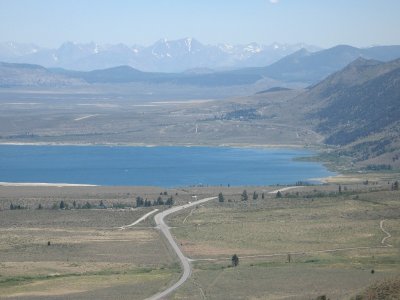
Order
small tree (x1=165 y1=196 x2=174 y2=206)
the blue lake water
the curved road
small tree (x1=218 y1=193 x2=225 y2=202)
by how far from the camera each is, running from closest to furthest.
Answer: the curved road, small tree (x1=165 y1=196 x2=174 y2=206), small tree (x1=218 y1=193 x2=225 y2=202), the blue lake water

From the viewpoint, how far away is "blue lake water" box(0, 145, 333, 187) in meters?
128

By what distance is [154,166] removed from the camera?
145 meters

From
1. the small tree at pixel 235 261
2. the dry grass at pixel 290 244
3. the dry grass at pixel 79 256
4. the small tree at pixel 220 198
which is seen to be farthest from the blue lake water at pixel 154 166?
the small tree at pixel 235 261

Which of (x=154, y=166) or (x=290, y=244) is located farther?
(x=154, y=166)

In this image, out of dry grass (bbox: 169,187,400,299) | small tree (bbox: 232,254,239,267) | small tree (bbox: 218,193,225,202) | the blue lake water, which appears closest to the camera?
dry grass (bbox: 169,187,400,299)

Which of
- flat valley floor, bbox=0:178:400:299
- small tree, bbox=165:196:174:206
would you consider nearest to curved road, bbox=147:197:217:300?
flat valley floor, bbox=0:178:400:299

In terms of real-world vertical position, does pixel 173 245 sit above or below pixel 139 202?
above

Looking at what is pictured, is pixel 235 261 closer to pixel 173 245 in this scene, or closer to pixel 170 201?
pixel 173 245

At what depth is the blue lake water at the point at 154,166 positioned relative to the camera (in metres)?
128

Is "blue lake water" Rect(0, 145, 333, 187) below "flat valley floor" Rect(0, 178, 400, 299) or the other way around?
below

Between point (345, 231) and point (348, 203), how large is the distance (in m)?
15.4

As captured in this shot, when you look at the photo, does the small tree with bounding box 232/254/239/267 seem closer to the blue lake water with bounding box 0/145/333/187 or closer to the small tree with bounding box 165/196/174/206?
the small tree with bounding box 165/196/174/206

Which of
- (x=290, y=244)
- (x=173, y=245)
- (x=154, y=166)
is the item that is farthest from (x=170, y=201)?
(x=154, y=166)

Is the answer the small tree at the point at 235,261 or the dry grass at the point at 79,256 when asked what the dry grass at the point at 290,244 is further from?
the dry grass at the point at 79,256
